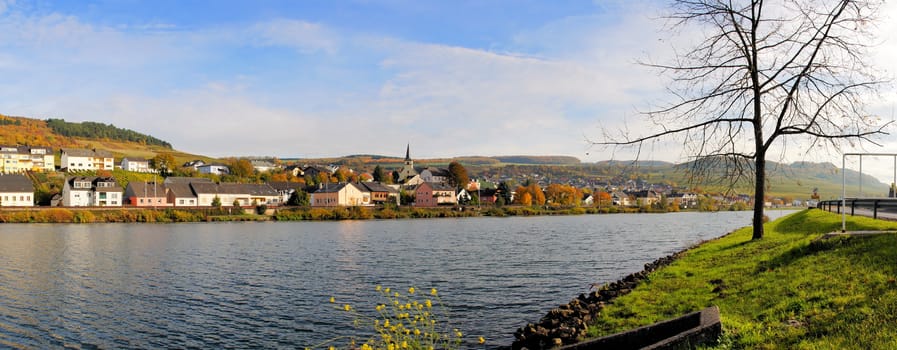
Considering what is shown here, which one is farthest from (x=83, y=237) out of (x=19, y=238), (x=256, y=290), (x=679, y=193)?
(x=679, y=193)

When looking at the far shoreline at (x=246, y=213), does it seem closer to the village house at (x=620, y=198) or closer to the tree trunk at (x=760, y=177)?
the village house at (x=620, y=198)

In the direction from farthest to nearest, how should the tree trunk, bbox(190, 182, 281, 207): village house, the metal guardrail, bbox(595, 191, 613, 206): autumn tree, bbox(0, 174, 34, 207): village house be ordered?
1. bbox(595, 191, 613, 206): autumn tree
2. bbox(190, 182, 281, 207): village house
3. bbox(0, 174, 34, 207): village house
4. the tree trunk
5. the metal guardrail

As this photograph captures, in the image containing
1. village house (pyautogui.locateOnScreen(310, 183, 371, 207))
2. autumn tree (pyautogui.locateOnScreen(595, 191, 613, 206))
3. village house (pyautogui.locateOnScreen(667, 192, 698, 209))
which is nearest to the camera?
village house (pyautogui.locateOnScreen(310, 183, 371, 207))

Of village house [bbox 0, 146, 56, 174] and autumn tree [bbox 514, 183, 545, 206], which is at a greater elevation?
village house [bbox 0, 146, 56, 174]

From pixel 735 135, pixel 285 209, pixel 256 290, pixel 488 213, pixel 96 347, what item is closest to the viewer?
pixel 96 347

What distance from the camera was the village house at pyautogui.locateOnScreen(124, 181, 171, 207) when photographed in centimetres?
10288

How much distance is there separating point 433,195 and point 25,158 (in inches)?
4072

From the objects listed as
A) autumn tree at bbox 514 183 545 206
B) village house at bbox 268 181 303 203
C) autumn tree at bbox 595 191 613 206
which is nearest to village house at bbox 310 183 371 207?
village house at bbox 268 181 303 203

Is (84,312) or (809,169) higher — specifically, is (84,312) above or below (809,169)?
below

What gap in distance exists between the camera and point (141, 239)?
50.8 metres

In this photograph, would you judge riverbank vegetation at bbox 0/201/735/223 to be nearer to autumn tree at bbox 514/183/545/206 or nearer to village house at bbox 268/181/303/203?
autumn tree at bbox 514/183/545/206

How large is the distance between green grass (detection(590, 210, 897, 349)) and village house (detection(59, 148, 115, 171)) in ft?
529

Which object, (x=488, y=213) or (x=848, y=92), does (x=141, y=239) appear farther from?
(x=488, y=213)

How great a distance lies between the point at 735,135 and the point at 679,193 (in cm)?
18610
